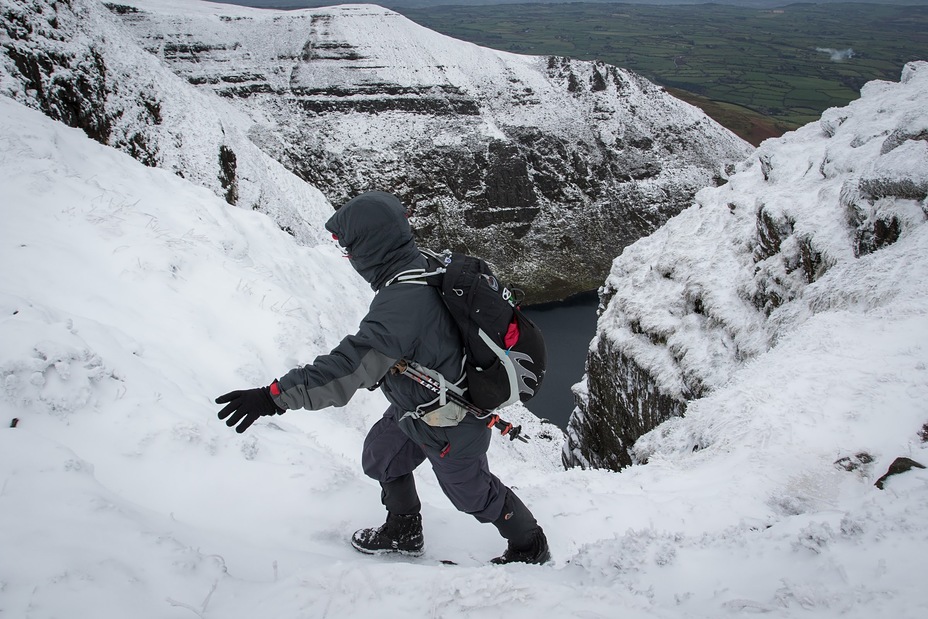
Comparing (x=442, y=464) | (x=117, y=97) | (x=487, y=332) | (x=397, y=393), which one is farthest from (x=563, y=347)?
(x=487, y=332)

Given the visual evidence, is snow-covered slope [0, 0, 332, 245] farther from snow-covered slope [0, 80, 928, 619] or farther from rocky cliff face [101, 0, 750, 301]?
rocky cliff face [101, 0, 750, 301]

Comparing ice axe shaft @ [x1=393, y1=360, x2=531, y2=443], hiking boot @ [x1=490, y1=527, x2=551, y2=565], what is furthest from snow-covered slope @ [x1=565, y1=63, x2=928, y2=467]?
ice axe shaft @ [x1=393, y1=360, x2=531, y2=443]

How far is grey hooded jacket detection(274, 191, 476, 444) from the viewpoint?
137 inches

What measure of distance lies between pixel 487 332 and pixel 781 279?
507 inches

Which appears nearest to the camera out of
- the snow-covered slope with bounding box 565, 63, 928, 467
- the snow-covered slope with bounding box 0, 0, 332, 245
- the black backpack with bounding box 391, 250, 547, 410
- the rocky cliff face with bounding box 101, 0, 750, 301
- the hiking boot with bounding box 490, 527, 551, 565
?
the black backpack with bounding box 391, 250, 547, 410

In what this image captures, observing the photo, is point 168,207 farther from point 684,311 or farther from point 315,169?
point 315,169

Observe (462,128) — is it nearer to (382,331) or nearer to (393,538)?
(393,538)

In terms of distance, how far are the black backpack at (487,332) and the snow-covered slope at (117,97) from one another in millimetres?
20349

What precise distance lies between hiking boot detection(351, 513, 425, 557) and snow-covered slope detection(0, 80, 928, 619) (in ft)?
0.36

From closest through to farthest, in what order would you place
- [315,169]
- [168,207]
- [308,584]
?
[308,584] < [168,207] < [315,169]

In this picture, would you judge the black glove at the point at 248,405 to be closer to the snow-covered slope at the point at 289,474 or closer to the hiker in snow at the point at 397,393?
the hiker in snow at the point at 397,393

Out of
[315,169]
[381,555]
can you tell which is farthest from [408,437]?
[315,169]

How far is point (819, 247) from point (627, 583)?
41.0ft

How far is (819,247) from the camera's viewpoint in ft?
42.9
